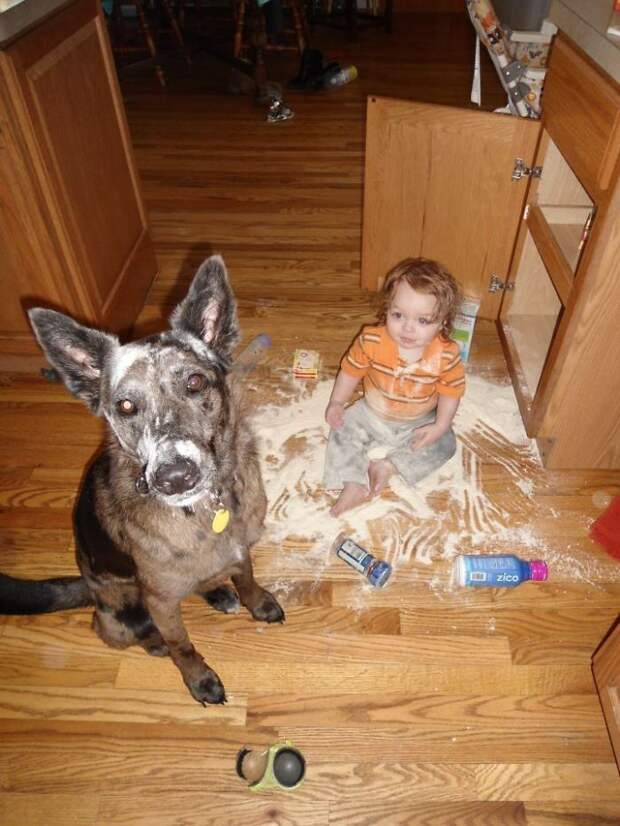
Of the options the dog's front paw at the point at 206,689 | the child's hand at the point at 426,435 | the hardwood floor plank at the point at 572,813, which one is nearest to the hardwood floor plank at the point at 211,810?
the dog's front paw at the point at 206,689

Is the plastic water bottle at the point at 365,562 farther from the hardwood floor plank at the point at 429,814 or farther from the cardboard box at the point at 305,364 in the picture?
the cardboard box at the point at 305,364

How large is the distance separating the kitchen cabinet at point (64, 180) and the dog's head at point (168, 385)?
1.21m

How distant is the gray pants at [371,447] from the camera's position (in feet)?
8.35

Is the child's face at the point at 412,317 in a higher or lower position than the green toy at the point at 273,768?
higher

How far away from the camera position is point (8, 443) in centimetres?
287

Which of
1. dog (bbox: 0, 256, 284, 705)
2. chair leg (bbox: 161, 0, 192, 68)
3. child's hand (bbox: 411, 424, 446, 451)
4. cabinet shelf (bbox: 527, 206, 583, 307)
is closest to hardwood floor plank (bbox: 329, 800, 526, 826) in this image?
dog (bbox: 0, 256, 284, 705)

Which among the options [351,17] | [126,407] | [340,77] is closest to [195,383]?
[126,407]

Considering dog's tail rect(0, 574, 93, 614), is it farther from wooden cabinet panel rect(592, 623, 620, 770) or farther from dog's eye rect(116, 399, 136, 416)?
wooden cabinet panel rect(592, 623, 620, 770)

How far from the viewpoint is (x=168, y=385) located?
1.58 metres

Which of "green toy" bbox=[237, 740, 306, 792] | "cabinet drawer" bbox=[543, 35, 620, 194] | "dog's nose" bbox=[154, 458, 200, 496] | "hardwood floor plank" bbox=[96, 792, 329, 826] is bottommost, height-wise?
"hardwood floor plank" bbox=[96, 792, 329, 826]

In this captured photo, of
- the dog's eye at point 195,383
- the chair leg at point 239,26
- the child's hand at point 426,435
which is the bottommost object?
the child's hand at point 426,435

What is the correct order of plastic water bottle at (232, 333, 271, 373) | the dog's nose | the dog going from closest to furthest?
the dog's nose, the dog, plastic water bottle at (232, 333, 271, 373)

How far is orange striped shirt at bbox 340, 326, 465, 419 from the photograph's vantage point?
238 centimetres

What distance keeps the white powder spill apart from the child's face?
731 mm
